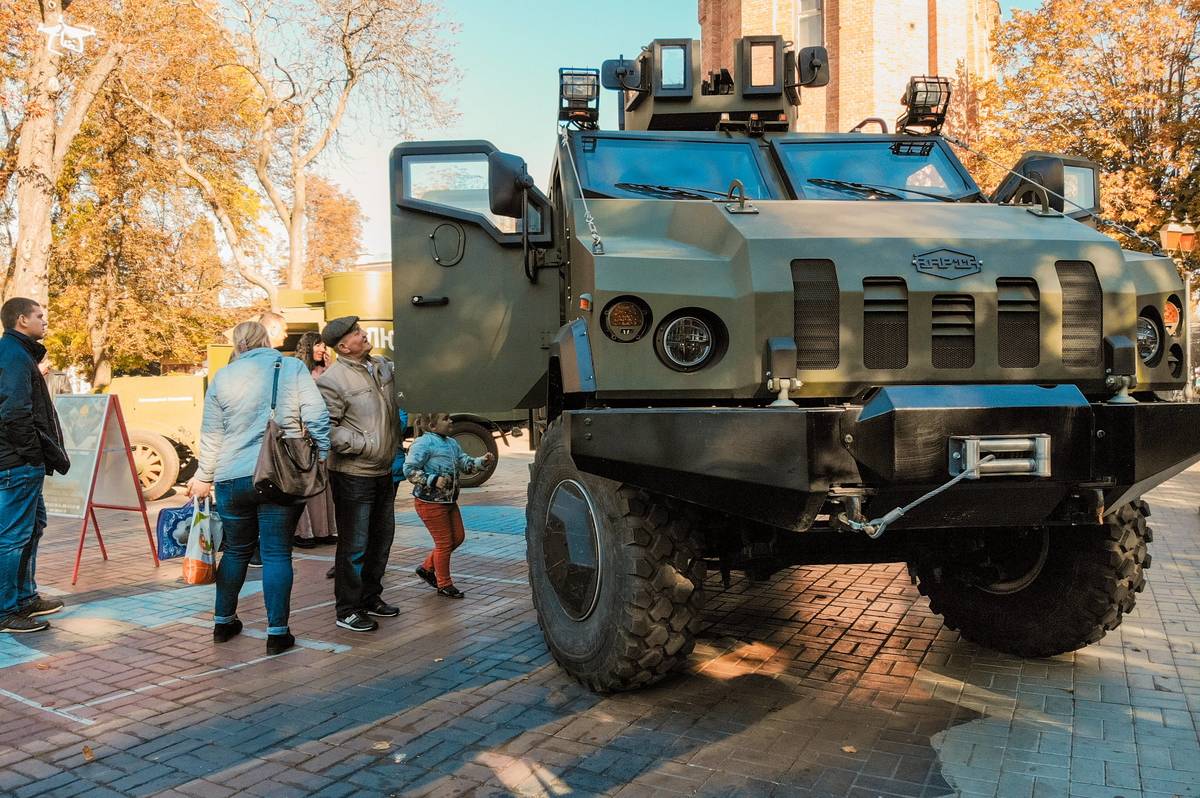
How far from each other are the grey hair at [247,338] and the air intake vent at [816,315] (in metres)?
3.23

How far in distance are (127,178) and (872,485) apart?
28762 millimetres

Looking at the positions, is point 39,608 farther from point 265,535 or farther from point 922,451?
point 922,451

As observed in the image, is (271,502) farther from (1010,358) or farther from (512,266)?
(1010,358)

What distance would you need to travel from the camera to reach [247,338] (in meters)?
5.37

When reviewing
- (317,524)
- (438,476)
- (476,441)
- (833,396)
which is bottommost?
(317,524)

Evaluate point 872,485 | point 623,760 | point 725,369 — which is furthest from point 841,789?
point 725,369

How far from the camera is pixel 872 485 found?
10.9 ft

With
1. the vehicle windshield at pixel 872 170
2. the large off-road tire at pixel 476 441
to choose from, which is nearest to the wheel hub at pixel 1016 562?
the vehicle windshield at pixel 872 170

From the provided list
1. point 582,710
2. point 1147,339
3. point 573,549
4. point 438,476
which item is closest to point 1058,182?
point 1147,339

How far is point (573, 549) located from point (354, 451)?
187 cm

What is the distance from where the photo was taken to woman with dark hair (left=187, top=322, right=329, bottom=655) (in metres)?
5.17

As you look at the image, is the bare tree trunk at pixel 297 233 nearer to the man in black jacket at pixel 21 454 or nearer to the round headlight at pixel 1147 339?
the man in black jacket at pixel 21 454

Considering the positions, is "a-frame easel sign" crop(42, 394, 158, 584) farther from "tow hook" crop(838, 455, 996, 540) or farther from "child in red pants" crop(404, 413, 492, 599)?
"tow hook" crop(838, 455, 996, 540)

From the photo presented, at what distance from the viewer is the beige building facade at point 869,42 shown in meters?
26.2
